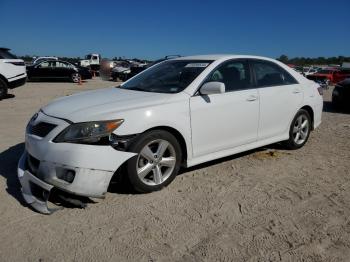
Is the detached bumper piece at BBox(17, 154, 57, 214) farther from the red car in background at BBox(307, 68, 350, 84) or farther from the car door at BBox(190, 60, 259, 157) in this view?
the red car in background at BBox(307, 68, 350, 84)

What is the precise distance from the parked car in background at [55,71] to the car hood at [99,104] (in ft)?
66.0

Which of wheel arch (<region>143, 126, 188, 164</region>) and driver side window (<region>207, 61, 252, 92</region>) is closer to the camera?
wheel arch (<region>143, 126, 188, 164</region>)

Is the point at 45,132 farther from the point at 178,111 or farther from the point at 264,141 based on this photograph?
the point at 264,141

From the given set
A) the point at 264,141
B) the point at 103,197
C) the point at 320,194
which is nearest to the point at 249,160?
the point at 264,141

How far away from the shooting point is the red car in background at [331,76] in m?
24.3

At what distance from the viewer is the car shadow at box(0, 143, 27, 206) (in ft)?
13.4

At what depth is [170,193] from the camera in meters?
4.14

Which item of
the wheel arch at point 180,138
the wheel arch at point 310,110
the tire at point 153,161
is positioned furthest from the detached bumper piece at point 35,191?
the wheel arch at point 310,110

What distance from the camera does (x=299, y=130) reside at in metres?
6.03

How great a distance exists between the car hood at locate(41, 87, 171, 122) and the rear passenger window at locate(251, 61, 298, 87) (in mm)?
1668

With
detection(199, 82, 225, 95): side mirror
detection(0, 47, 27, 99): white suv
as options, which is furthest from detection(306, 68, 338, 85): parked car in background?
detection(199, 82, 225, 95): side mirror

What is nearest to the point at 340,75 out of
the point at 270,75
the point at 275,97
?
the point at 270,75

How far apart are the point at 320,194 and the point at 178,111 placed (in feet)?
6.14

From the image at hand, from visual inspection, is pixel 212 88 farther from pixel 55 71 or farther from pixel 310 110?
pixel 55 71
